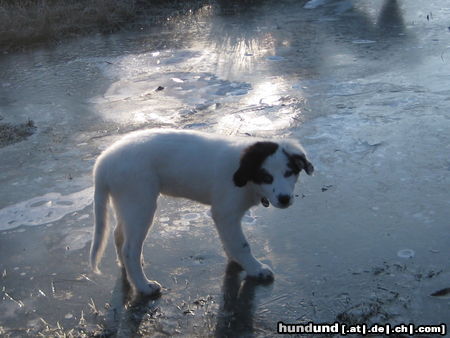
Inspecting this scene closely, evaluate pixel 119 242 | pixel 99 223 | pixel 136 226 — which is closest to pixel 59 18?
pixel 119 242

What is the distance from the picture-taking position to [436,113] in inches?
241

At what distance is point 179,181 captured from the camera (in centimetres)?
381

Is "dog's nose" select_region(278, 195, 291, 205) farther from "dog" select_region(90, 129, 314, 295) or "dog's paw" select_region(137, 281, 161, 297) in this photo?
"dog's paw" select_region(137, 281, 161, 297)

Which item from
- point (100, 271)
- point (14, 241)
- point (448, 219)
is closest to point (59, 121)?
point (14, 241)

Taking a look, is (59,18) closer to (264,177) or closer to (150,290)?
(150,290)

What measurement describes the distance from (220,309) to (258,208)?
4.19ft

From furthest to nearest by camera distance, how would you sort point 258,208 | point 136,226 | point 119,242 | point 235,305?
1. point 258,208
2. point 119,242
3. point 136,226
4. point 235,305

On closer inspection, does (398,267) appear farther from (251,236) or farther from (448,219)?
(251,236)

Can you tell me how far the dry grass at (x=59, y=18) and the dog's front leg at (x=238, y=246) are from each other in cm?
865

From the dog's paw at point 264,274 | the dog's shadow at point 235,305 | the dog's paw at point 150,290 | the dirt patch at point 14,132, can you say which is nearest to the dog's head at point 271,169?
the dog's paw at point 264,274

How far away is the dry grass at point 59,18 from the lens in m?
11.4

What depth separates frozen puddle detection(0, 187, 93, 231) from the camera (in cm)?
476

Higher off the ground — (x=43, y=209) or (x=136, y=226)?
(x=136, y=226)

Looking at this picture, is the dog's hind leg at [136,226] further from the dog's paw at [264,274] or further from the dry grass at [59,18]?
the dry grass at [59,18]
